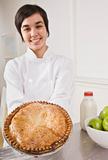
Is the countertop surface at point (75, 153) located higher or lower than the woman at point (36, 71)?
lower

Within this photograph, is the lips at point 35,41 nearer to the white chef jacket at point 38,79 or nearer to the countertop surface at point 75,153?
Answer: the white chef jacket at point 38,79

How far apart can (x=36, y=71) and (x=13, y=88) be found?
214mm

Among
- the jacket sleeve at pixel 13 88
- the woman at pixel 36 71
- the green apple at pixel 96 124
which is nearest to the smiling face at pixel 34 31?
the woman at pixel 36 71

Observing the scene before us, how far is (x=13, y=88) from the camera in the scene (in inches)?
54.1

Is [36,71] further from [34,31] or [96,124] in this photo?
[96,124]

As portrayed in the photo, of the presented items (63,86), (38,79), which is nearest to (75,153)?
(63,86)

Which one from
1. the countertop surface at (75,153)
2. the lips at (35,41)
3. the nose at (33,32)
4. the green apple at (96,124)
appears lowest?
the countertop surface at (75,153)

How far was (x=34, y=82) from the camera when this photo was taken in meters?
1.48

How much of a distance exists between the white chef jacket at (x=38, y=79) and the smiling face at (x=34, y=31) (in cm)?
10

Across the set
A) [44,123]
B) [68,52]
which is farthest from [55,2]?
[44,123]

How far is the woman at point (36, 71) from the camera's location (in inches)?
52.9

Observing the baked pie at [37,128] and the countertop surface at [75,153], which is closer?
the baked pie at [37,128]

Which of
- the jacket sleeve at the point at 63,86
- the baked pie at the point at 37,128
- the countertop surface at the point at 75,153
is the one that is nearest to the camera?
the baked pie at the point at 37,128

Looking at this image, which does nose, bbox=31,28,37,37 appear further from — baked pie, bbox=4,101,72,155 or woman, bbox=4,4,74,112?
baked pie, bbox=4,101,72,155
